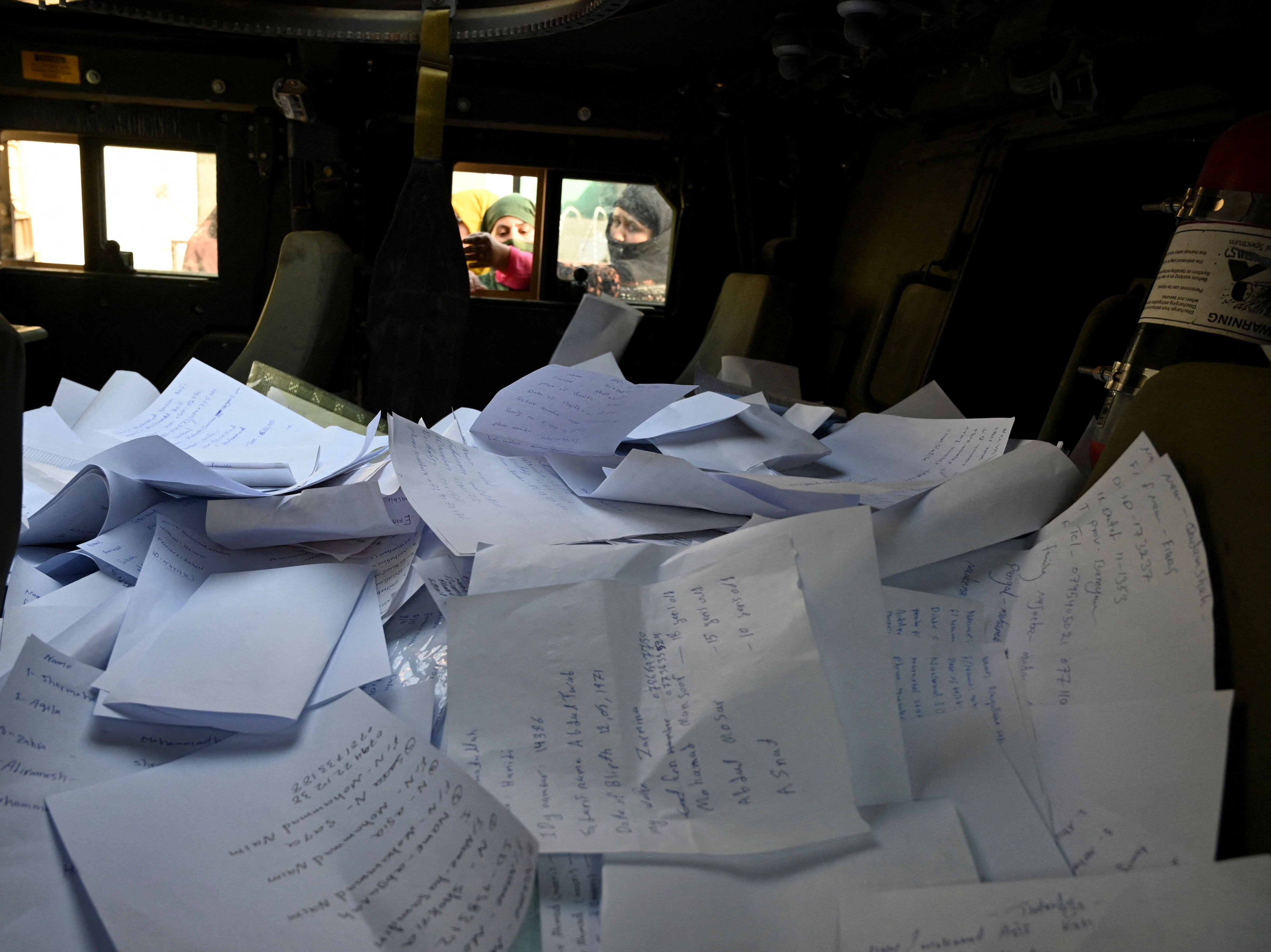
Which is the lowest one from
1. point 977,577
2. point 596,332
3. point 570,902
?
point 570,902

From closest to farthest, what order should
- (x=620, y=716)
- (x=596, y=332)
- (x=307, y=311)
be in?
(x=620, y=716), (x=596, y=332), (x=307, y=311)

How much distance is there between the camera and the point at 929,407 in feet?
2.91

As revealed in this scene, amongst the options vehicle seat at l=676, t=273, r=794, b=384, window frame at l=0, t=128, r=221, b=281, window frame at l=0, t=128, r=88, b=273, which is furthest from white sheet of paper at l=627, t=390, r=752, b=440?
window frame at l=0, t=128, r=88, b=273

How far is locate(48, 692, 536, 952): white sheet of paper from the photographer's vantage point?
33cm

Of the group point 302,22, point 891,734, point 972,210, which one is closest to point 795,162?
point 972,210

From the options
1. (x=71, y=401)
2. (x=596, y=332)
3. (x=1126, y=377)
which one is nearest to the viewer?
(x=1126, y=377)

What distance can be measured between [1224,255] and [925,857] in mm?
506

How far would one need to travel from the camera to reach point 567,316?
9.52ft

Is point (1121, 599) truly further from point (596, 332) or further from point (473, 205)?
point (473, 205)

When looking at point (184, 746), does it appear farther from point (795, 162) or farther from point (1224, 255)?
point (795, 162)

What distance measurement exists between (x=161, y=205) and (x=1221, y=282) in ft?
9.77

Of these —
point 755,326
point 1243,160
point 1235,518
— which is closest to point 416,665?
point 1235,518

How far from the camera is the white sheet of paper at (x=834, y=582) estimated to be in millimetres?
418

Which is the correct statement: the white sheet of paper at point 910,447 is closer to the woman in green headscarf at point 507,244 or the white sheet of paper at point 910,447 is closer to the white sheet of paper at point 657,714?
the white sheet of paper at point 657,714
